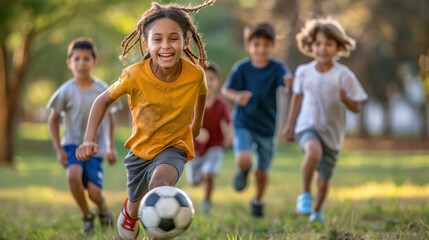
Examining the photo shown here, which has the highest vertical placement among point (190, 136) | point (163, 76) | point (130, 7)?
point (130, 7)

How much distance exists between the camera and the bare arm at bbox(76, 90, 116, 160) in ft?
16.5

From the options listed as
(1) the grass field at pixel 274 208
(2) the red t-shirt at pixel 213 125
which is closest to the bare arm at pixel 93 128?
(1) the grass field at pixel 274 208

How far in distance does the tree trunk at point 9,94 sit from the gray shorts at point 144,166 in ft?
64.1

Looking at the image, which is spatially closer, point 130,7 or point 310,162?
point 310,162

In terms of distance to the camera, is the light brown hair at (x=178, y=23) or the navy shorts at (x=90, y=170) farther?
the navy shorts at (x=90, y=170)

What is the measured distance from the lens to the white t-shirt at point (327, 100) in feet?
24.6

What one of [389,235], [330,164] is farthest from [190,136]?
[330,164]

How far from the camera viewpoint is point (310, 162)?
24.3ft

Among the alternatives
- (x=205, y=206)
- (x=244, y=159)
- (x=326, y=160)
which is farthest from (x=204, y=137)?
(x=326, y=160)

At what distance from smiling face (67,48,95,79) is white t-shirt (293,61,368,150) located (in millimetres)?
2165

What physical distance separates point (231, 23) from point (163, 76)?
42.4 metres

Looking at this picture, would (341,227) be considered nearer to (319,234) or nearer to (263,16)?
(319,234)

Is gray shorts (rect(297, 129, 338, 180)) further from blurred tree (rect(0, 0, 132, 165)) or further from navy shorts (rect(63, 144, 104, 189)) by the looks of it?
blurred tree (rect(0, 0, 132, 165))

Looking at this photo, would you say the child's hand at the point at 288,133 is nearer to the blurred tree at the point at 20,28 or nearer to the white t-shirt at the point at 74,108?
the white t-shirt at the point at 74,108
